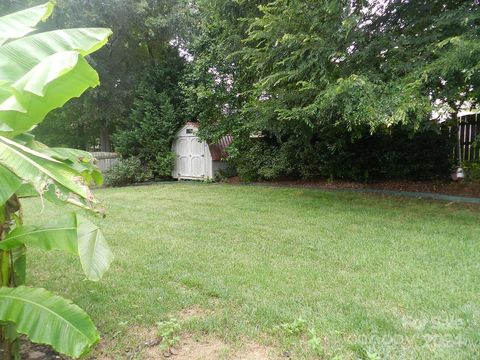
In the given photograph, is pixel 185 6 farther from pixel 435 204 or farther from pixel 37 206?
pixel 435 204

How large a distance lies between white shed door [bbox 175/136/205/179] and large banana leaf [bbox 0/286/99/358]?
12.6m

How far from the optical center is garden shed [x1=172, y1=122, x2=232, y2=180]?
1467 cm

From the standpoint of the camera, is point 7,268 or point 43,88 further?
point 7,268

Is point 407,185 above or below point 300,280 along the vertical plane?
above

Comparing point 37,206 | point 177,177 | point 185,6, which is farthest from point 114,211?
point 185,6

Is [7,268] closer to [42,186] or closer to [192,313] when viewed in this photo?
[42,186]

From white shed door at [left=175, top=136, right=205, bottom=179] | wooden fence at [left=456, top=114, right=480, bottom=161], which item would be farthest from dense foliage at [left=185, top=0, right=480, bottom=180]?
white shed door at [left=175, top=136, right=205, bottom=179]

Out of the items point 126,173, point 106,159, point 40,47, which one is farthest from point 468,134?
point 106,159

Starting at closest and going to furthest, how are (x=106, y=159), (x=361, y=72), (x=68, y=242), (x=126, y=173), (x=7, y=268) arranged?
(x=68, y=242) → (x=7, y=268) → (x=361, y=72) → (x=126, y=173) → (x=106, y=159)

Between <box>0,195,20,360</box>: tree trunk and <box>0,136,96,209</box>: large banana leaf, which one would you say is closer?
<box>0,136,96,209</box>: large banana leaf

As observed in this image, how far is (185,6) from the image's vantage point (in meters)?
14.9

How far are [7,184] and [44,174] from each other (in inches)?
9.8

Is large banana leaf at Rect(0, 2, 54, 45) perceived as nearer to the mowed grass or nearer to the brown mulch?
the mowed grass

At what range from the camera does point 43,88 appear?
1.84 m
